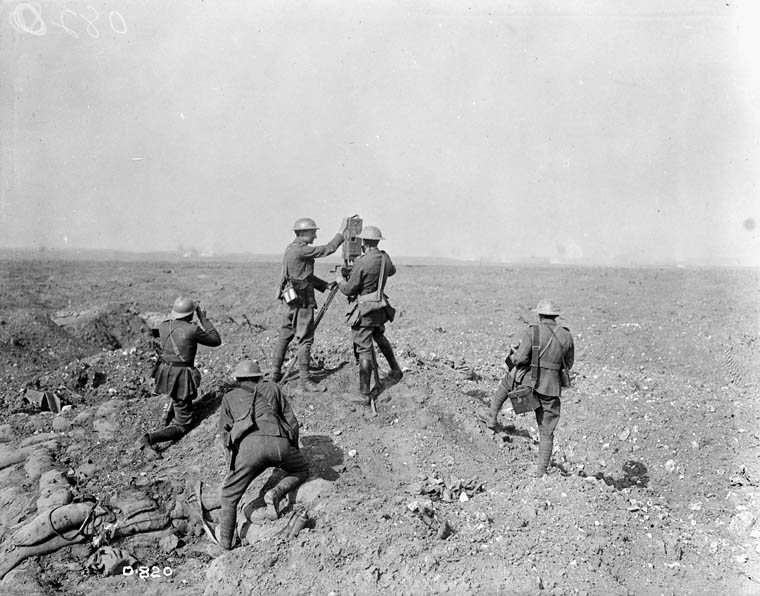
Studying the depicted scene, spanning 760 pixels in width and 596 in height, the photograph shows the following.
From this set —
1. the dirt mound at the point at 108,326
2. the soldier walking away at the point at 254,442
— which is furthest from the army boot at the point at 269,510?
the dirt mound at the point at 108,326

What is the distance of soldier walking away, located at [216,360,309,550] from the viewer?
18.2ft

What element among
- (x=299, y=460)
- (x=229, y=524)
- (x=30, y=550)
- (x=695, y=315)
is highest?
(x=695, y=315)

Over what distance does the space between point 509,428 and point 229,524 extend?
13.4 ft

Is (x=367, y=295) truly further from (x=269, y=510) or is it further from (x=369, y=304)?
(x=269, y=510)

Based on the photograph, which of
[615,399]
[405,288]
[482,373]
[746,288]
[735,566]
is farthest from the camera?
[746,288]

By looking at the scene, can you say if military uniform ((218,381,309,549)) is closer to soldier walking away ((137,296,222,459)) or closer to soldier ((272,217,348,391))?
soldier walking away ((137,296,222,459))

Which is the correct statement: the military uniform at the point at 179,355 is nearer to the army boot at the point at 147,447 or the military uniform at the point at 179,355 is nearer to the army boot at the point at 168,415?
the army boot at the point at 168,415

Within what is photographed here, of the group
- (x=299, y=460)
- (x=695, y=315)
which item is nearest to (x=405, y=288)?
(x=695, y=315)

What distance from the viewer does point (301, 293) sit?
328 inches

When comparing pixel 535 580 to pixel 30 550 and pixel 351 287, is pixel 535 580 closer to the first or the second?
pixel 351 287

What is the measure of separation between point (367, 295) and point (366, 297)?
0.13 feet

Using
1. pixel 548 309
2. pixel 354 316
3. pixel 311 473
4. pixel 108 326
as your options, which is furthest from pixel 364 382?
pixel 108 326

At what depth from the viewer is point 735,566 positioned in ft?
16.7

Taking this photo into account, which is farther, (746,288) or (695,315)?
(746,288)
